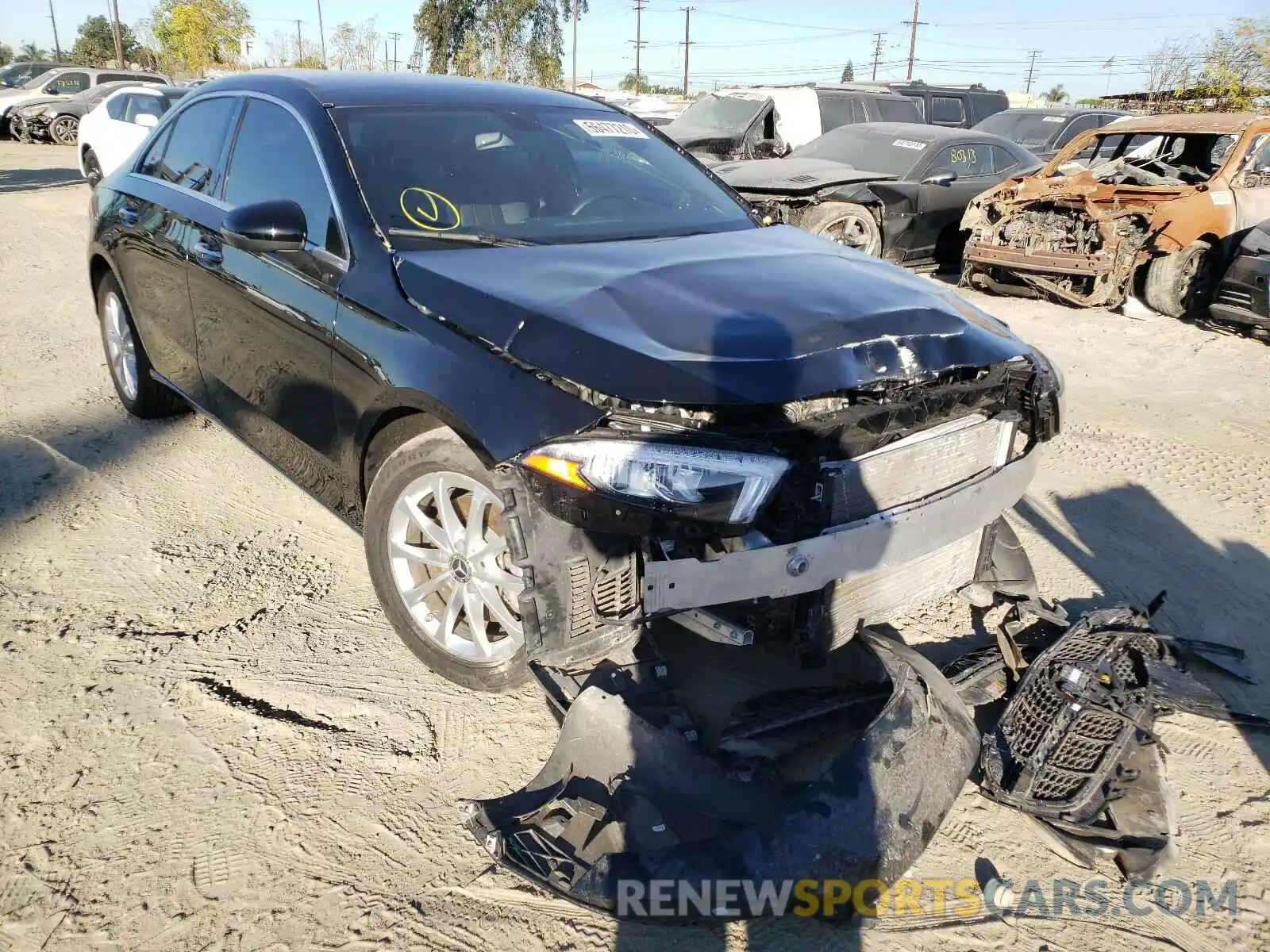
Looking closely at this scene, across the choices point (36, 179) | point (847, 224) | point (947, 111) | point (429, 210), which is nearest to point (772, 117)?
point (847, 224)

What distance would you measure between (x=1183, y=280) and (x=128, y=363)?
7961mm

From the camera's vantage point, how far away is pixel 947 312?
8.82ft

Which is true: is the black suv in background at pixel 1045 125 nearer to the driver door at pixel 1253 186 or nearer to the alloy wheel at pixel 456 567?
the driver door at pixel 1253 186

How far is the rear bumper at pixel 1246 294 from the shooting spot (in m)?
6.83

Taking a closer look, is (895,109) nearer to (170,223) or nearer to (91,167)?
(91,167)

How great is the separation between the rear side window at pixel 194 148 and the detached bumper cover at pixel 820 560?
9.08 ft

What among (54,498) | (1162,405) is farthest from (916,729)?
(1162,405)

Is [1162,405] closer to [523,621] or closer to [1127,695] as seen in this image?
[1127,695]

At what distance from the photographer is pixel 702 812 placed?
2184 millimetres

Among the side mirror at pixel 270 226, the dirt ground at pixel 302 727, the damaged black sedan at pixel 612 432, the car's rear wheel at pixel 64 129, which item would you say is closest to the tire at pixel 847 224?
the dirt ground at pixel 302 727

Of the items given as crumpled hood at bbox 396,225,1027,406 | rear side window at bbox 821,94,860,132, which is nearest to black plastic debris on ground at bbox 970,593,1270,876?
crumpled hood at bbox 396,225,1027,406

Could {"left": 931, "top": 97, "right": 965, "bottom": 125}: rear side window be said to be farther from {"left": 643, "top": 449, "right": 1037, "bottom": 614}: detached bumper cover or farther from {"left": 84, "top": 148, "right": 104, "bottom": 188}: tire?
{"left": 643, "top": 449, "right": 1037, "bottom": 614}: detached bumper cover

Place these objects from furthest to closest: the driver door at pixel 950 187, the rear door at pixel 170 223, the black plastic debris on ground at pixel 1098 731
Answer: the driver door at pixel 950 187 < the rear door at pixel 170 223 < the black plastic debris on ground at pixel 1098 731

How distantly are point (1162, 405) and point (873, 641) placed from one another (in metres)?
4.17
